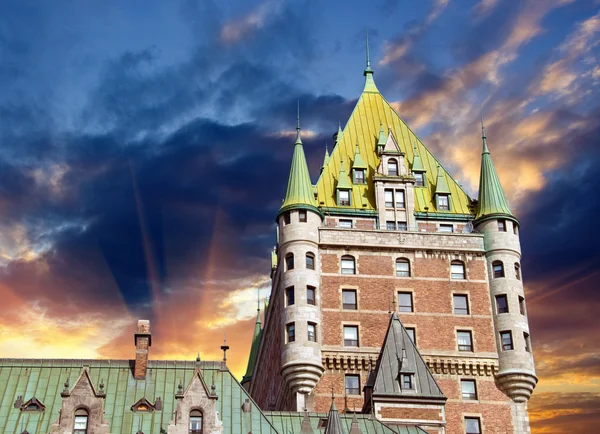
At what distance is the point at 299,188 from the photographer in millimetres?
95250

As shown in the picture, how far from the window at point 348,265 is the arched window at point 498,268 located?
40.8 ft

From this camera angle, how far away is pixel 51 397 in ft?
219

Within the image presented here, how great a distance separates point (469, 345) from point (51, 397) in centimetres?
3820

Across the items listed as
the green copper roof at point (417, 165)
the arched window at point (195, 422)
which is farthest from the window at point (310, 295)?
the arched window at point (195, 422)

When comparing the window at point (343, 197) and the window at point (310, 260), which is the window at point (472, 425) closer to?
the window at point (310, 260)

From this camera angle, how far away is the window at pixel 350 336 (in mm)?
88875

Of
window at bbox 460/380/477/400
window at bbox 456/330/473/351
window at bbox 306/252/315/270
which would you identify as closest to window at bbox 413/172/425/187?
window at bbox 306/252/315/270

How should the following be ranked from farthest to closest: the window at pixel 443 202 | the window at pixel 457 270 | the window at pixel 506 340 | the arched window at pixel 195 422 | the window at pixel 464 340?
the window at pixel 443 202, the window at pixel 457 270, the window at pixel 464 340, the window at pixel 506 340, the arched window at pixel 195 422

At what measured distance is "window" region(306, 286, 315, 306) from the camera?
8969 centimetres

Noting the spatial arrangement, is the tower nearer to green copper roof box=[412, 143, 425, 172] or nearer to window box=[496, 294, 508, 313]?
window box=[496, 294, 508, 313]

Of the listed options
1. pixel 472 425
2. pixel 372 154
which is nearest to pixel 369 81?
pixel 372 154

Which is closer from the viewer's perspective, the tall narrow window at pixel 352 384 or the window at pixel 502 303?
the tall narrow window at pixel 352 384

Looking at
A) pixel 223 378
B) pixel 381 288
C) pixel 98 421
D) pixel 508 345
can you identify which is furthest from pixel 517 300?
pixel 98 421

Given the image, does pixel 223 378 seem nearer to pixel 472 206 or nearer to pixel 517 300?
pixel 517 300
